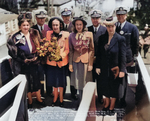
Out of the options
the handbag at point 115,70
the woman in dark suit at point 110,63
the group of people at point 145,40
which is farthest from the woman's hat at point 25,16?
the group of people at point 145,40

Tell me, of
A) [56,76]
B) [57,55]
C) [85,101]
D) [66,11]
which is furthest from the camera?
[56,76]

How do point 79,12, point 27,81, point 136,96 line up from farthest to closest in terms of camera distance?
point 27,81 → point 136,96 → point 79,12

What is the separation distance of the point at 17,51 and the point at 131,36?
3.70 ft

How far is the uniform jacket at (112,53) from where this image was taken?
1916mm

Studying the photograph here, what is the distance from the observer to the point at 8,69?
2.16m

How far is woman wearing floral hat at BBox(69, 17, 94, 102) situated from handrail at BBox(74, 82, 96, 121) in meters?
0.06

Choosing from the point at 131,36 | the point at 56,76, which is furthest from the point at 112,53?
the point at 56,76

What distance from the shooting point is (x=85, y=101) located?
1829 millimetres

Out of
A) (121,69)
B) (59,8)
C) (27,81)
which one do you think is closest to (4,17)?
(59,8)

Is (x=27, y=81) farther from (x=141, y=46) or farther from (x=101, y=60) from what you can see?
(x=141, y=46)

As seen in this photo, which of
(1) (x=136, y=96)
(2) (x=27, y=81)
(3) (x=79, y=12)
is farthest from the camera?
(2) (x=27, y=81)

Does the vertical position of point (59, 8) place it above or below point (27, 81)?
above

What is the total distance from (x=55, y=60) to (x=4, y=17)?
644 millimetres

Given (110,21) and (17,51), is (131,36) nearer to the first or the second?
(110,21)
